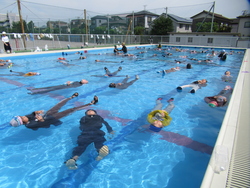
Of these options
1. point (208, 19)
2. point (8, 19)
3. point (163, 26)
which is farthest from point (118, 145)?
point (208, 19)

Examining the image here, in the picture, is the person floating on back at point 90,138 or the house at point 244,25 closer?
the person floating on back at point 90,138

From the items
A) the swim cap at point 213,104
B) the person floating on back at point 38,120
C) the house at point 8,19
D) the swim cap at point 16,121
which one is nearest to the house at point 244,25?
the swim cap at point 213,104

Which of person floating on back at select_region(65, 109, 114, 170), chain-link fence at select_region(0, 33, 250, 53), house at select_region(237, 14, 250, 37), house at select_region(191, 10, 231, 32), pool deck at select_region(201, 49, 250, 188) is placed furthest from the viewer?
house at select_region(191, 10, 231, 32)

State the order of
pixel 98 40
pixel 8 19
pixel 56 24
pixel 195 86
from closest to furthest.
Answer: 1. pixel 195 86
2. pixel 8 19
3. pixel 98 40
4. pixel 56 24

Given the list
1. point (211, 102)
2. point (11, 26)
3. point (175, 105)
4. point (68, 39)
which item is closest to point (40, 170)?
point (175, 105)

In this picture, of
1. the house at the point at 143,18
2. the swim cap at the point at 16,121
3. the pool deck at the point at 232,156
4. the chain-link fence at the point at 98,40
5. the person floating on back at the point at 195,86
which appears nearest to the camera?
the pool deck at the point at 232,156

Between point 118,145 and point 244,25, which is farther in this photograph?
point 244,25

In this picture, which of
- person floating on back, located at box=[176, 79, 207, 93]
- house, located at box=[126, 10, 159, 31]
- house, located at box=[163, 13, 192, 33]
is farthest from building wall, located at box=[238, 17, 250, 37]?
person floating on back, located at box=[176, 79, 207, 93]

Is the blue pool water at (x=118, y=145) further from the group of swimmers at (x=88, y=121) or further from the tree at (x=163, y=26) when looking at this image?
the tree at (x=163, y=26)

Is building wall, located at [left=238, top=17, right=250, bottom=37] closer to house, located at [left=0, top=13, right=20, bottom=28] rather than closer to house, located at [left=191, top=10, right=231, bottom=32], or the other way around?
house, located at [left=191, top=10, right=231, bottom=32]

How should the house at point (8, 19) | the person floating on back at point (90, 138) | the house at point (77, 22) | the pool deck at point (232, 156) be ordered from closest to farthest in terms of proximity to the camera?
the pool deck at point (232, 156) → the person floating on back at point (90, 138) → the house at point (8, 19) → the house at point (77, 22)

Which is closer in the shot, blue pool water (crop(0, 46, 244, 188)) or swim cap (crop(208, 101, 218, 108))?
blue pool water (crop(0, 46, 244, 188))

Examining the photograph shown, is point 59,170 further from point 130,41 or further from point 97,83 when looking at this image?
point 130,41

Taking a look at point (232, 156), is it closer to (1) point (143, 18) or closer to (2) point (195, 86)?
(2) point (195, 86)
